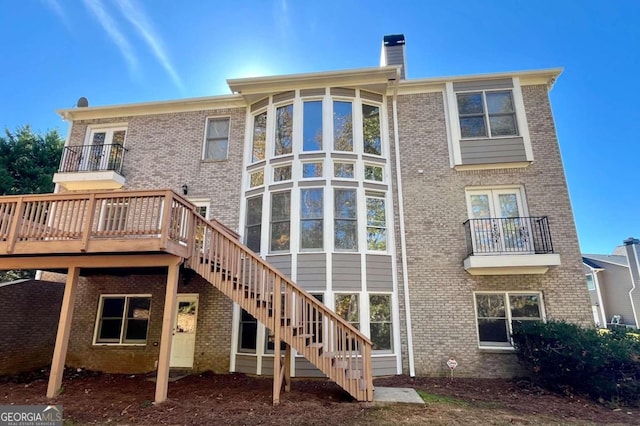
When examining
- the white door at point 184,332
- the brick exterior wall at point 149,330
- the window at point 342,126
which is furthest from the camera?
the window at point 342,126

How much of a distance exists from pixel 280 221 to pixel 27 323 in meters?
7.99

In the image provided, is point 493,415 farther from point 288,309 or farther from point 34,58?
point 34,58

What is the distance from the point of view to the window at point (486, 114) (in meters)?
9.91

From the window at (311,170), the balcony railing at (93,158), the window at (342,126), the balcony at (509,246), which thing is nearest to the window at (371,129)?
the window at (342,126)

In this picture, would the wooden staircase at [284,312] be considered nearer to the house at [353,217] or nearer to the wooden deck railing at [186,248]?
the wooden deck railing at [186,248]

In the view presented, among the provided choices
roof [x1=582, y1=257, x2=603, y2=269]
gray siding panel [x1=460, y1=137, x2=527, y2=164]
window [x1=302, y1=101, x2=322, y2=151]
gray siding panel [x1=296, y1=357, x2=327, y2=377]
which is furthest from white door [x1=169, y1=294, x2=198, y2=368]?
roof [x1=582, y1=257, x2=603, y2=269]

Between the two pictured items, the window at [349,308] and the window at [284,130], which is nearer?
the window at [349,308]

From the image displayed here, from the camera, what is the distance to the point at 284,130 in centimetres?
1019

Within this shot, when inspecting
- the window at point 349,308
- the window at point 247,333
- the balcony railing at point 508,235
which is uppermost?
the balcony railing at point 508,235

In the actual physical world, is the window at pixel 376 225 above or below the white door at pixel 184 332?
above

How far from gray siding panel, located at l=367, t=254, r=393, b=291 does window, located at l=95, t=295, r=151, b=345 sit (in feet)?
22.4

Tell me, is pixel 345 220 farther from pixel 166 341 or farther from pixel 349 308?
pixel 166 341

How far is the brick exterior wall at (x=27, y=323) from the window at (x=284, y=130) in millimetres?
8402

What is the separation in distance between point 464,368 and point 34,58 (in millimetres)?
21687
